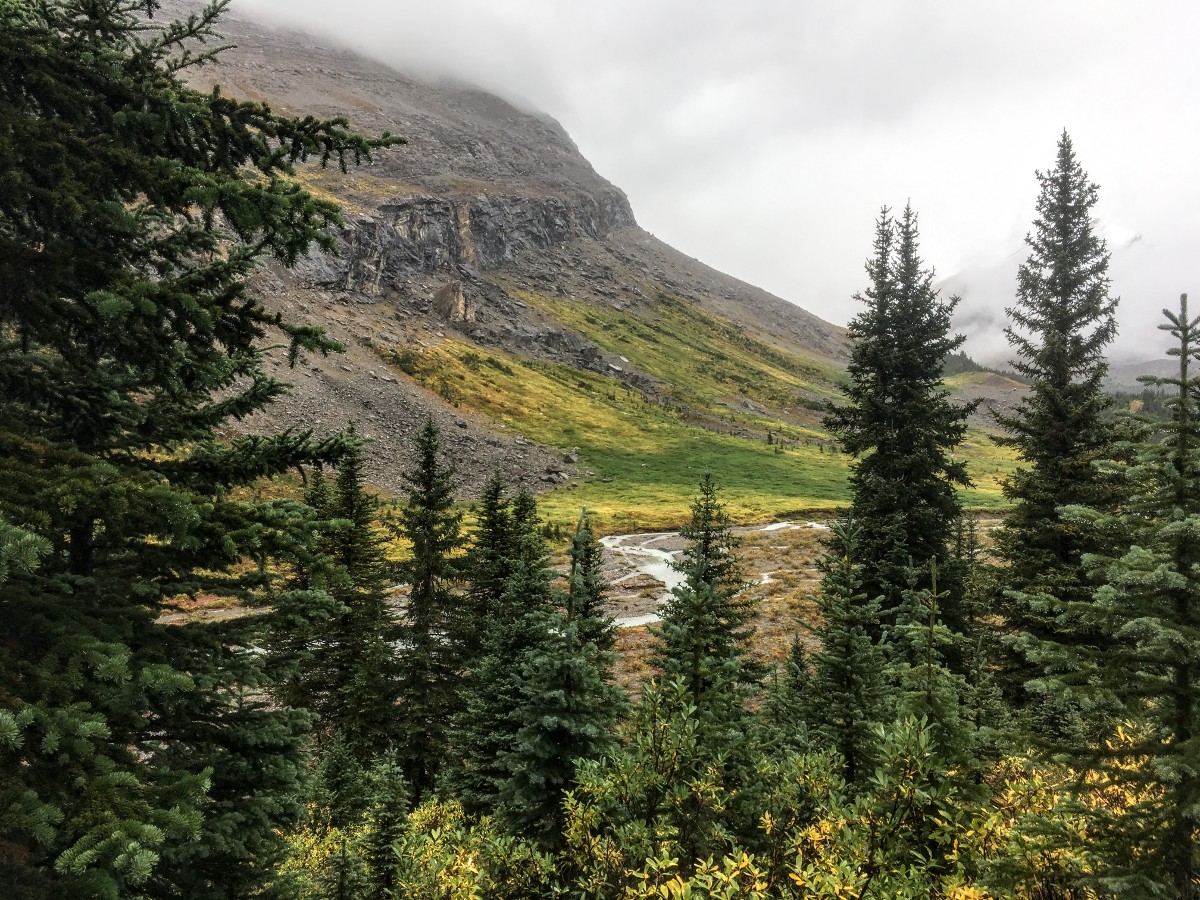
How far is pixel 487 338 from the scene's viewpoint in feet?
418

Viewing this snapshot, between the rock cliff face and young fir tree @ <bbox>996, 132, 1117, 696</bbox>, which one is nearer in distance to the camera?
young fir tree @ <bbox>996, 132, 1117, 696</bbox>

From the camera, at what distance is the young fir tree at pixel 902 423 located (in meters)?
18.9

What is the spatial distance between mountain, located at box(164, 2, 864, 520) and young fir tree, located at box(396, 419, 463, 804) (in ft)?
88.3

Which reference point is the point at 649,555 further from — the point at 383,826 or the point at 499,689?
the point at 383,826

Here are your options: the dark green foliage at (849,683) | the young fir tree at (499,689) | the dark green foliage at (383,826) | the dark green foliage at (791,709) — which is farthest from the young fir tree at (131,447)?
the dark green foliage at (849,683)

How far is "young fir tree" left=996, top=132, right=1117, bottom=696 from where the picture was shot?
18203 millimetres

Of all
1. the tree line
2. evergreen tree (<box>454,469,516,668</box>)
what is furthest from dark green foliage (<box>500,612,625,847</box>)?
evergreen tree (<box>454,469,516,668</box>)

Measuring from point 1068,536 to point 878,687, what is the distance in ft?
43.2

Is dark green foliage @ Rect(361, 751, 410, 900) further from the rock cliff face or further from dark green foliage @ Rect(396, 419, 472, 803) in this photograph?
the rock cliff face

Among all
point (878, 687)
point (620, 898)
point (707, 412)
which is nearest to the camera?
point (620, 898)

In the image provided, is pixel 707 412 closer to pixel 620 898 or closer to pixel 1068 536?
pixel 1068 536

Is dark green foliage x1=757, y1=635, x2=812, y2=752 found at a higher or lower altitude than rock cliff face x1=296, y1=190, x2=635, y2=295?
lower

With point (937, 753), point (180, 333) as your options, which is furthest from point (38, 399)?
point (937, 753)

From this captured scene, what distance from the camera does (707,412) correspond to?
134125 millimetres
